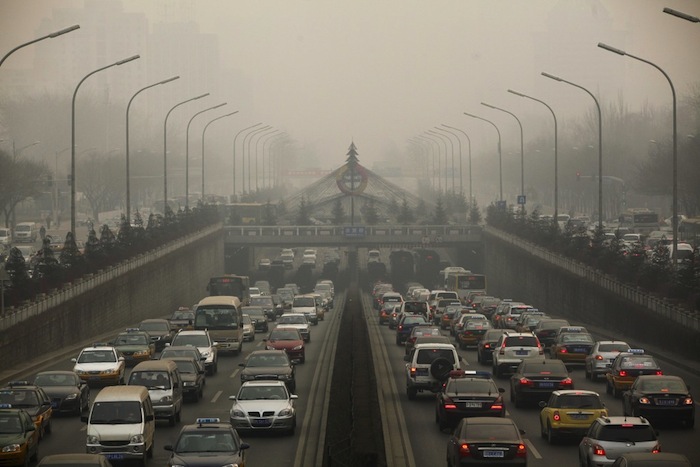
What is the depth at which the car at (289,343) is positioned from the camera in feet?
149

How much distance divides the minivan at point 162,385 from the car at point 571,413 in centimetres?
808

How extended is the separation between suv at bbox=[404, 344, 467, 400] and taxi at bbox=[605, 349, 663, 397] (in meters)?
3.78

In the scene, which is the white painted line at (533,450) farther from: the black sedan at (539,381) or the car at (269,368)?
the car at (269,368)

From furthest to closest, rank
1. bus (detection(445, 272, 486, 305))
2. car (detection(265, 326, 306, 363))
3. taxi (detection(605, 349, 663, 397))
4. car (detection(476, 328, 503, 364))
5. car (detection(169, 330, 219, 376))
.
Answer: bus (detection(445, 272, 486, 305)), car (detection(265, 326, 306, 363)), car (detection(476, 328, 503, 364)), car (detection(169, 330, 219, 376)), taxi (detection(605, 349, 663, 397))

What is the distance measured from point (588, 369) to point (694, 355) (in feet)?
18.8

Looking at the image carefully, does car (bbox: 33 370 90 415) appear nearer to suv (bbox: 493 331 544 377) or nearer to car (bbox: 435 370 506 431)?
car (bbox: 435 370 506 431)

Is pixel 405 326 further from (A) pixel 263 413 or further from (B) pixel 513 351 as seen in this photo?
(A) pixel 263 413

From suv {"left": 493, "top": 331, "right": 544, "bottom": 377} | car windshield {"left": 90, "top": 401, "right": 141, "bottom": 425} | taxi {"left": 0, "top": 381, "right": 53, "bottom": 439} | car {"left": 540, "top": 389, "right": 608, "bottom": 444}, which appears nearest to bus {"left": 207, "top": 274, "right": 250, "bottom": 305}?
suv {"left": 493, "top": 331, "right": 544, "bottom": 377}

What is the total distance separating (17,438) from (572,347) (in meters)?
22.9

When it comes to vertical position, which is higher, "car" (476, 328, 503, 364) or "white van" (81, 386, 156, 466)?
"white van" (81, 386, 156, 466)

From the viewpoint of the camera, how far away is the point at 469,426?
892 inches

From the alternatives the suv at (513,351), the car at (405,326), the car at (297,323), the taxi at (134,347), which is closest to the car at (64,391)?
the taxi at (134,347)

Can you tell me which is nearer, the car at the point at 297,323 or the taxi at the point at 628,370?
the taxi at the point at 628,370

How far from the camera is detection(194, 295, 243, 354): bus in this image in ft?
166
